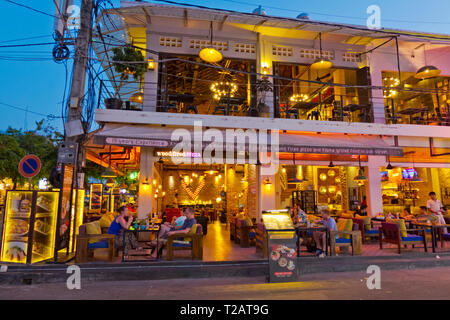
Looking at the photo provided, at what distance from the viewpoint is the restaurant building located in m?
9.48

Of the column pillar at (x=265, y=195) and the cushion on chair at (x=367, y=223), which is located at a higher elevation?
the column pillar at (x=265, y=195)

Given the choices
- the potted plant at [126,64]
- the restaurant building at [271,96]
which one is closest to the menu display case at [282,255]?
the restaurant building at [271,96]

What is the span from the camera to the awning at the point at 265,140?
328 inches

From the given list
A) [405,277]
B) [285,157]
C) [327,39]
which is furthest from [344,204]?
[405,277]

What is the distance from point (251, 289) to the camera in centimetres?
544

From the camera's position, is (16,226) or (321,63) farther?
(321,63)

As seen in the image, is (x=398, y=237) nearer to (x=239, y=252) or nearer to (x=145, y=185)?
(x=239, y=252)

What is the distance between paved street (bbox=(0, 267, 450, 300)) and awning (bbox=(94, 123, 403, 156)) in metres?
3.97

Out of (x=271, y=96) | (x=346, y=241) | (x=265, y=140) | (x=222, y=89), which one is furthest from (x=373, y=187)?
(x=222, y=89)

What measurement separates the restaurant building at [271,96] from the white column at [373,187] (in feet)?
0.13

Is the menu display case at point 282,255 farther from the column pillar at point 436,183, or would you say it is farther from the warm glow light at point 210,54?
the column pillar at point 436,183

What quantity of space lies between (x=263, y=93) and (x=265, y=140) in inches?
97.2

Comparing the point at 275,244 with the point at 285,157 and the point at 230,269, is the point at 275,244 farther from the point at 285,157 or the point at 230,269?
the point at 285,157
